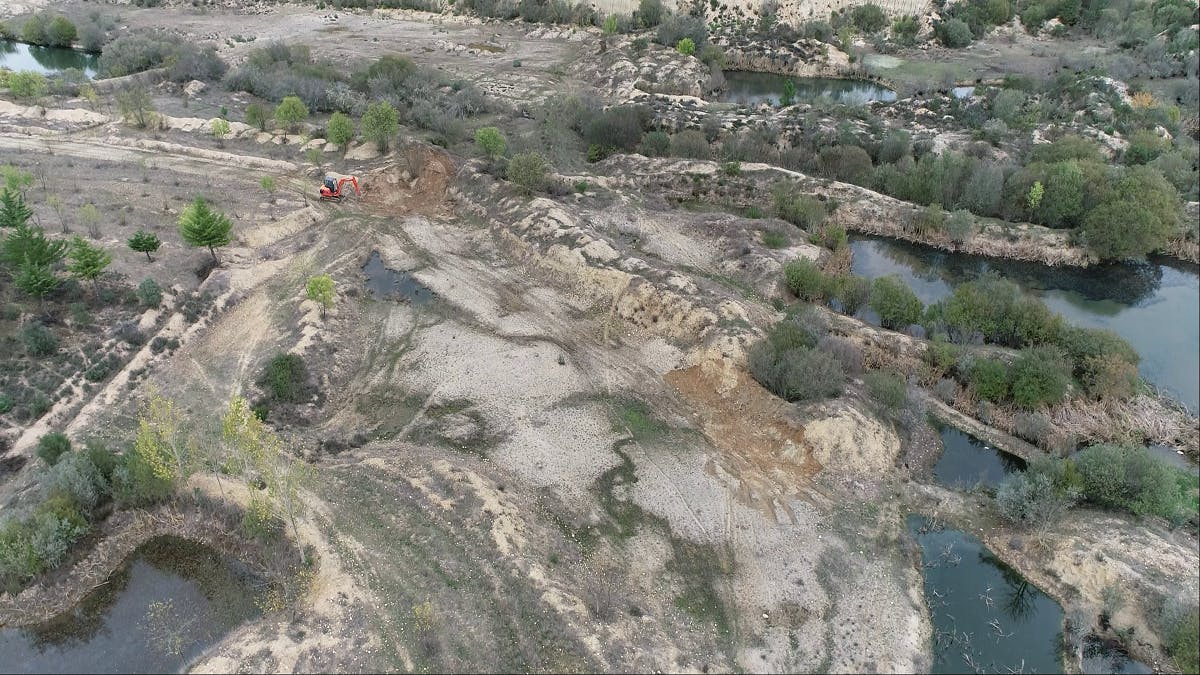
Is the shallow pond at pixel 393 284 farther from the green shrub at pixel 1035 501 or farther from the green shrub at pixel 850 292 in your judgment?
the green shrub at pixel 1035 501

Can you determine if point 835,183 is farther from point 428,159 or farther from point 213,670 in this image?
point 213,670

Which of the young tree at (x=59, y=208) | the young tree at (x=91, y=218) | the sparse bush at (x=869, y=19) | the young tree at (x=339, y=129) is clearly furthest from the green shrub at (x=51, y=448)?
the sparse bush at (x=869, y=19)

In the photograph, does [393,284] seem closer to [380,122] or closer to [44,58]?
[380,122]

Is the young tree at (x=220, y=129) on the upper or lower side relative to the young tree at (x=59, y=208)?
upper

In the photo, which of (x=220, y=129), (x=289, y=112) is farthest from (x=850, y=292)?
(x=220, y=129)

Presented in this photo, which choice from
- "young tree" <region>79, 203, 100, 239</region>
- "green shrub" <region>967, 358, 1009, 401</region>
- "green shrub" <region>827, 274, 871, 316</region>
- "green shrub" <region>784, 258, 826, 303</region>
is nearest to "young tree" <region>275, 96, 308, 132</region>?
"young tree" <region>79, 203, 100, 239</region>

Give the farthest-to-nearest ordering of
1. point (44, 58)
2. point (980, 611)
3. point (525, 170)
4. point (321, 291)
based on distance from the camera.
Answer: point (44, 58), point (525, 170), point (321, 291), point (980, 611)
